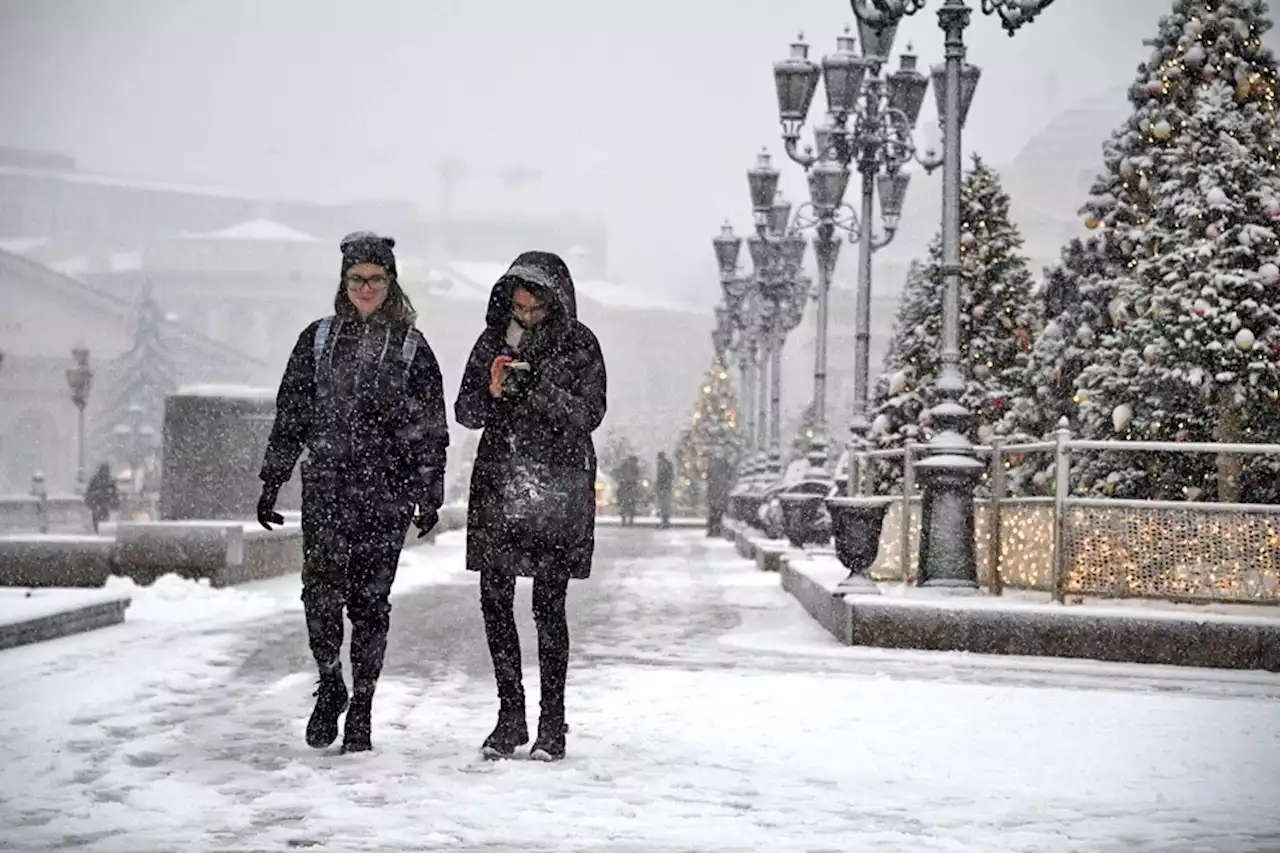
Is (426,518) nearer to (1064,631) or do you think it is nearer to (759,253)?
(1064,631)

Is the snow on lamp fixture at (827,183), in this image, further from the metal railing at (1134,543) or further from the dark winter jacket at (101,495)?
the dark winter jacket at (101,495)

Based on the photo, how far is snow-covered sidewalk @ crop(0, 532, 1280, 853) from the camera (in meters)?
5.07

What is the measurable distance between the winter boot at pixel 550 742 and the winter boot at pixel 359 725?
0.60 m

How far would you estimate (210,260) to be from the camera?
109938 mm

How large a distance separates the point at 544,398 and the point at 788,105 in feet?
49.0

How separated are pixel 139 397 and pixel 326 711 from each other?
202ft

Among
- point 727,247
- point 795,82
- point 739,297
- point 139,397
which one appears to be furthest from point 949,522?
point 139,397

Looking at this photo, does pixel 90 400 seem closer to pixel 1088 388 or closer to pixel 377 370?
pixel 1088 388

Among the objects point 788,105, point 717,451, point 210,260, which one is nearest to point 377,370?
point 788,105

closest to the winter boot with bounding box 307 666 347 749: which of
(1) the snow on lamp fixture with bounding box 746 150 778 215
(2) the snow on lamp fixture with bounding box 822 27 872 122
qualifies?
(2) the snow on lamp fixture with bounding box 822 27 872 122

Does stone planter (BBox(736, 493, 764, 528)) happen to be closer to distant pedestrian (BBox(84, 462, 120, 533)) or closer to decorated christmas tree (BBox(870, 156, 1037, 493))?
decorated christmas tree (BBox(870, 156, 1037, 493))

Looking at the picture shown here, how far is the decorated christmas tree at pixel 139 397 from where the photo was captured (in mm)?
61625

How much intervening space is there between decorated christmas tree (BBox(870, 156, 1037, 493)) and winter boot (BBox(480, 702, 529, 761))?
77.0 feet

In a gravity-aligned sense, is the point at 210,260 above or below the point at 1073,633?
above
